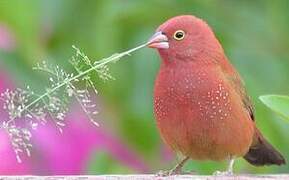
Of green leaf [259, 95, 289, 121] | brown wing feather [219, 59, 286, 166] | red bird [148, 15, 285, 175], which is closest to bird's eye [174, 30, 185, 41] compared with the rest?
red bird [148, 15, 285, 175]

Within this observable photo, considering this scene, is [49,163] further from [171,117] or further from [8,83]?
[171,117]

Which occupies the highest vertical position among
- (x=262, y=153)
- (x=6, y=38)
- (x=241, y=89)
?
(x=6, y=38)

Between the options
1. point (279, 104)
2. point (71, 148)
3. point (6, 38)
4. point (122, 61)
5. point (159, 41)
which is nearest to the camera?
point (279, 104)

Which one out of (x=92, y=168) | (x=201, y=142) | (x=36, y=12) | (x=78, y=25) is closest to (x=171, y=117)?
(x=201, y=142)

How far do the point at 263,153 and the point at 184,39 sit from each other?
875 millimetres

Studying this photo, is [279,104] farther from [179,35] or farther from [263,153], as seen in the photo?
[263,153]

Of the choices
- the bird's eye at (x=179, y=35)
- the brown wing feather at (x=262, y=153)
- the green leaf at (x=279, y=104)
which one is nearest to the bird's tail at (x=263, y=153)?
the brown wing feather at (x=262, y=153)

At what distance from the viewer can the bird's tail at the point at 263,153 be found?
4582 millimetres

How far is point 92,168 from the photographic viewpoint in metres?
4.52

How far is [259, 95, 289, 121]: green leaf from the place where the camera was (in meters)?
3.38

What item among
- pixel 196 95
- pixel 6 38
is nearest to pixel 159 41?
pixel 196 95

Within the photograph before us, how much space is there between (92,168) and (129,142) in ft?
1.70

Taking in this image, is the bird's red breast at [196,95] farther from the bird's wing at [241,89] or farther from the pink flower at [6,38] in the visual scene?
the pink flower at [6,38]

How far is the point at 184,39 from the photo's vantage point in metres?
3.90
